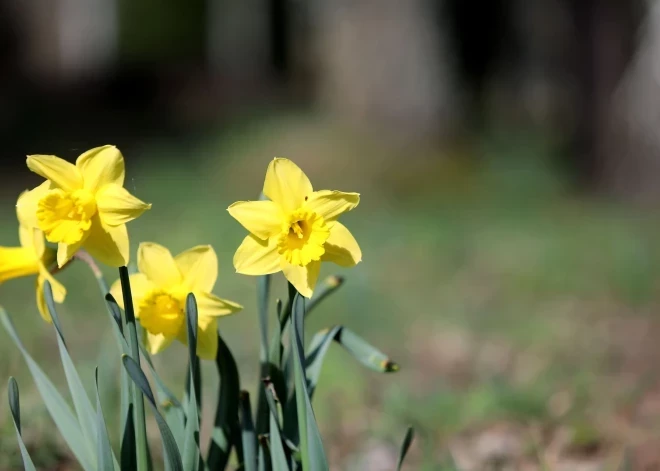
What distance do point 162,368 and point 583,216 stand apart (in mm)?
3646

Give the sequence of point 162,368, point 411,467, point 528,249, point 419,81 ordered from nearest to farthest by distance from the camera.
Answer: point 411,467 → point 162,368 → point 528,249 → point 419,81

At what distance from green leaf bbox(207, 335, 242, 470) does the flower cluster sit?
0.05m

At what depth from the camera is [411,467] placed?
1.73 m

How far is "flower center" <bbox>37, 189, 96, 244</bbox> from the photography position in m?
1.01

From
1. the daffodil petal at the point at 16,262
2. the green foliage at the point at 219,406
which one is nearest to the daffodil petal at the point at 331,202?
the green foliage at the point at 219,406

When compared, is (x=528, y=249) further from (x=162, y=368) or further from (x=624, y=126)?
(x=162, y=368)

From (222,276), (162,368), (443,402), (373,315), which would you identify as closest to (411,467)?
(443,402)

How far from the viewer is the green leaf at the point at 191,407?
101 centimetres

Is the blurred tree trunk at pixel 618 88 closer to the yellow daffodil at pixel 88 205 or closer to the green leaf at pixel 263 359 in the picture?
the green leaf at pixel 263 359

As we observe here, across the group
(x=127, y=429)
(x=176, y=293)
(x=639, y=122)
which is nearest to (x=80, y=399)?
(x=127, y=429)

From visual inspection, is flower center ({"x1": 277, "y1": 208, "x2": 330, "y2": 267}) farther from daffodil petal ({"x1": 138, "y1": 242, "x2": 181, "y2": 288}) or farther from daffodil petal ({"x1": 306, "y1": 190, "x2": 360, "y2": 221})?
daffodil petal ({"x1": 138, "y1": 242, "x2": 181, "y2": 288})

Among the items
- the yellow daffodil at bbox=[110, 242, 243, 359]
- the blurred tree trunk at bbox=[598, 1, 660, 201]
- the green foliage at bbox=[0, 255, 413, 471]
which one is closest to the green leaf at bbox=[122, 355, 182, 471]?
the green foliage at bbox=[0, 255, 413, 471]

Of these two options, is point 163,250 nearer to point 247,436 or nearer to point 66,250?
point 66,250

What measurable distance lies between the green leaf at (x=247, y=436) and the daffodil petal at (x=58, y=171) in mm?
406
